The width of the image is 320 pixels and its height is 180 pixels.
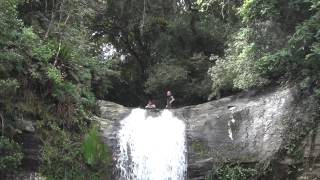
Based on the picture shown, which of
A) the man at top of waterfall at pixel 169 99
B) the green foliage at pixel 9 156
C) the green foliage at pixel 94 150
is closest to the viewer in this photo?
the green foliage at pixel 9 156

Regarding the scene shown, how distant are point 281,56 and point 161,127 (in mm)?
5144

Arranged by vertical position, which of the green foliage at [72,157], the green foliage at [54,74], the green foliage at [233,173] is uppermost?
the green foliage at [54,74]

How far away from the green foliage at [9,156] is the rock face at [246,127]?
13.1ft

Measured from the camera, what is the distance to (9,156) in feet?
41.7

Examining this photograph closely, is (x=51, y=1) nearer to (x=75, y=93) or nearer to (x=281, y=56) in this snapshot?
(x=75, y=93)

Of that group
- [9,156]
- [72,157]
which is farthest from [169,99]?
[9,156]

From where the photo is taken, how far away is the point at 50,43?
15.1 meters

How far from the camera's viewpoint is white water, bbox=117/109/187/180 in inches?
643

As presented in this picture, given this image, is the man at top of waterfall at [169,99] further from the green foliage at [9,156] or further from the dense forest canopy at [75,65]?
the green foliage at [9,156]

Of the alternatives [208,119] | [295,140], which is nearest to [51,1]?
[208,119]

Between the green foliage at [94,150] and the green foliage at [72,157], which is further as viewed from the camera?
the green foliage at [94,150]

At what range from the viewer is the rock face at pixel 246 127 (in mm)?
15031

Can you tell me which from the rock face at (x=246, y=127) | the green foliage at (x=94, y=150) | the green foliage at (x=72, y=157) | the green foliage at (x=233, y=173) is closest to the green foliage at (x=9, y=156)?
the green foliage at (x=72, y=157)

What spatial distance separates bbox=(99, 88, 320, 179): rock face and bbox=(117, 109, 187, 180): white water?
32 centimetres
